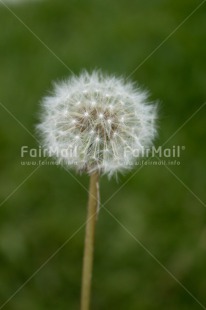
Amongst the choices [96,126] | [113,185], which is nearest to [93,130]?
[96,126]

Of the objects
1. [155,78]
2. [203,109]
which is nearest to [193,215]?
[203,109]

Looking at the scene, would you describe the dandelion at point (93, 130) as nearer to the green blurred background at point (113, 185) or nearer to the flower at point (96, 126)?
the flower at point (96, 126)

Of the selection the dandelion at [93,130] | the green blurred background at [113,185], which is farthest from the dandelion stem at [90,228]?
the green blurred background at [113,185]

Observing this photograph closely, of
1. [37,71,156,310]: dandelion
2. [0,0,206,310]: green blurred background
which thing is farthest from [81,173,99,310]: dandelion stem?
[0,0,206,310]: green blurred background

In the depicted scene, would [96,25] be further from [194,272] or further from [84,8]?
[194,272]

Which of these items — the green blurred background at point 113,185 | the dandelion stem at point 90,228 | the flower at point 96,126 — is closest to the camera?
the dandelion stem at point 90,228

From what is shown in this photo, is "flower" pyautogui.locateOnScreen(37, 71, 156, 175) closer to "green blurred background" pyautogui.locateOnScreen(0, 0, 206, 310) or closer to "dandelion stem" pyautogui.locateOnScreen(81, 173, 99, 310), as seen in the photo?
"dandelion stem" pyautogui.locateOnScreen(81, 173, 99, 310)

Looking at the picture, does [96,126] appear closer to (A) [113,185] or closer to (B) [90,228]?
(B) [90,228]
